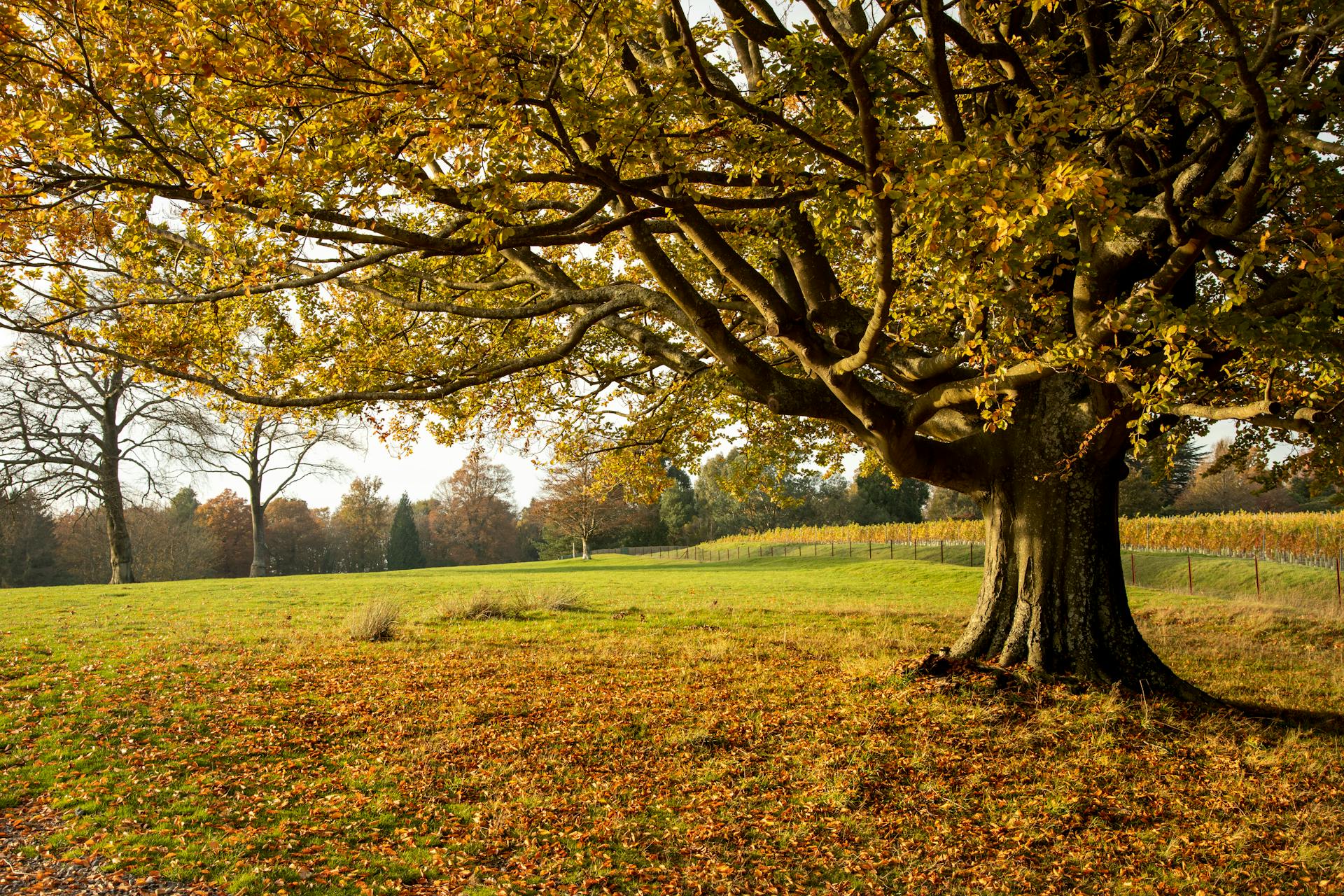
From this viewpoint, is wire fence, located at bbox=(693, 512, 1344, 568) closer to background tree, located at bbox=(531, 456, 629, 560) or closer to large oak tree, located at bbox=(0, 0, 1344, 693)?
large oak tree, located at bbox=(0, 0, 1344, 693)

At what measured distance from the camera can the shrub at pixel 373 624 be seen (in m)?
12.8

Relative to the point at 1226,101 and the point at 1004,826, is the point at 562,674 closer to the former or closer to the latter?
the point at 1004,826

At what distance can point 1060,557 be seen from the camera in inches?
348

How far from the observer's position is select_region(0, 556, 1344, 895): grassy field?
5000mm

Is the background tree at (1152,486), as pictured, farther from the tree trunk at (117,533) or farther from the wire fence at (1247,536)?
the tree trunk at (117,533)

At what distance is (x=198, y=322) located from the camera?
9945 mm

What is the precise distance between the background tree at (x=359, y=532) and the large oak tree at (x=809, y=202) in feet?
188

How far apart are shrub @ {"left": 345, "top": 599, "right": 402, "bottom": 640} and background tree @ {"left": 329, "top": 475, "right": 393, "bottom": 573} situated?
178 ft

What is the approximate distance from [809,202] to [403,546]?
63495 mm

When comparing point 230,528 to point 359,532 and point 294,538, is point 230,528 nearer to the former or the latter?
point 294,538

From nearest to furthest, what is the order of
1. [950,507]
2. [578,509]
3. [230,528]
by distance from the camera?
[578,509] → [230,528] → [950,507]

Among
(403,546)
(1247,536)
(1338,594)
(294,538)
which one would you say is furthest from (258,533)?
(1247,536)

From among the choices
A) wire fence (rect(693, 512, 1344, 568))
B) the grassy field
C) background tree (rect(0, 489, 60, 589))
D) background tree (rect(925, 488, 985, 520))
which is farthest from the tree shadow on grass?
background tree (rect(925, 488, 985, 520))

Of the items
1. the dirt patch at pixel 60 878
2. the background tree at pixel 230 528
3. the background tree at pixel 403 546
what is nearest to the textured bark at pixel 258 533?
the background tree at pixel 230 528
